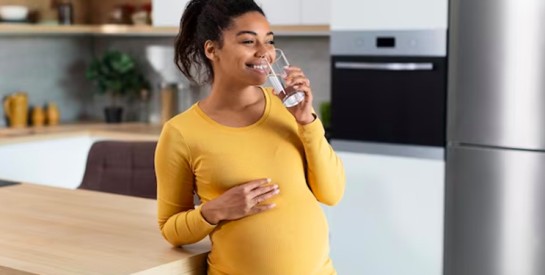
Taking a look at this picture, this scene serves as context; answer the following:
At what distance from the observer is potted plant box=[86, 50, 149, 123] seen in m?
4.91

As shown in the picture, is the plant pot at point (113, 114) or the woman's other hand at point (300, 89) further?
the plant pot at point (113, 114)

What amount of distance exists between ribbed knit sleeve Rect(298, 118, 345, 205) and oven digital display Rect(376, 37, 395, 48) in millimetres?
1742

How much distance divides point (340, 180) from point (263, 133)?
18cm

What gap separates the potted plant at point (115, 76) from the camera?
193 inches

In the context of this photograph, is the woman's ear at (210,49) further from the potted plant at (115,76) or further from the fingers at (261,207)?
the potted plant at (115,76)

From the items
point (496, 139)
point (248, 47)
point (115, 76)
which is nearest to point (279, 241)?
point (248, 47)

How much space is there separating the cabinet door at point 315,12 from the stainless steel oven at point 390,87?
0.99 ft

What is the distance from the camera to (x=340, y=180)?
6.03 feet

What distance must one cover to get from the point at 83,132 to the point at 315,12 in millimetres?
1380

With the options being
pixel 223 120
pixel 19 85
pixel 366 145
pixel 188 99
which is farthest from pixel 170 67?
pixel 223 120

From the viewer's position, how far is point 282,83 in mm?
1730

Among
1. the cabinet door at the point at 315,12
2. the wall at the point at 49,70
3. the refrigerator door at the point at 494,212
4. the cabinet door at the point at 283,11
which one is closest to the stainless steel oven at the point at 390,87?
the refrigerator door at the point at 494,212

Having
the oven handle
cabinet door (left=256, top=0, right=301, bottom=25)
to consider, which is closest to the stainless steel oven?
the oven handle

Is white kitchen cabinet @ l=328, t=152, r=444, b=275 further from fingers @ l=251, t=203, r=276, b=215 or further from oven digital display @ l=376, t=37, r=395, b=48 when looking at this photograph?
fingers @ l=251, t=203, r=276, b=215
